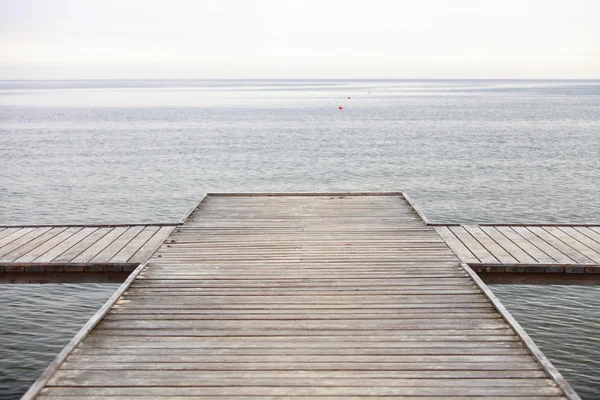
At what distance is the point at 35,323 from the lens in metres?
13.3

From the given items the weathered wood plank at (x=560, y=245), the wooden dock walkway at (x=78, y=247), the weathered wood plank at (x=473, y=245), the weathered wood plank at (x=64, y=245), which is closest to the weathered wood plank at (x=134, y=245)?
the wooden dock walkway at (x=78, y=247)

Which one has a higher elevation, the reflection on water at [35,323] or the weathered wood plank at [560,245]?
the weathered wood plank at [560,245]

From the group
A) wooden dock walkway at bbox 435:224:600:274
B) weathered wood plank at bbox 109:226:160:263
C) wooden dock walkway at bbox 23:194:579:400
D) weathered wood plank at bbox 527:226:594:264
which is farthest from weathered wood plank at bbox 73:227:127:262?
weathered wood plank at bbox 527:226:594:264

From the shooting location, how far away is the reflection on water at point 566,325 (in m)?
10.8

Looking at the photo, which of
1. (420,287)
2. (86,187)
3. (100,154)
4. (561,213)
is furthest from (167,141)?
(420,287)

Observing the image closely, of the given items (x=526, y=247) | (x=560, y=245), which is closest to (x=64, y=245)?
(x=526, y=247)

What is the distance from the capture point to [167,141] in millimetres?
49125

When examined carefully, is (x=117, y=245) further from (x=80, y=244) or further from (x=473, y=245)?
(x=473, y=245)

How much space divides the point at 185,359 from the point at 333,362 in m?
→ 1.48

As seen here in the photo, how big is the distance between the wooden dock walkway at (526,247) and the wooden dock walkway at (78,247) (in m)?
5.25

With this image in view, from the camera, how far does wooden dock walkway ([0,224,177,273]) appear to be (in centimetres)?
924

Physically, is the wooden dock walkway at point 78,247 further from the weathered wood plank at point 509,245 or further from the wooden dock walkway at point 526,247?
the weathered wood plank at point 509,245

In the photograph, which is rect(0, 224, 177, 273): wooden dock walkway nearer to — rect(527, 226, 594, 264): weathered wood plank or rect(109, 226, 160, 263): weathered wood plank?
rect(109, 226, 160, 263): weathered wood plank

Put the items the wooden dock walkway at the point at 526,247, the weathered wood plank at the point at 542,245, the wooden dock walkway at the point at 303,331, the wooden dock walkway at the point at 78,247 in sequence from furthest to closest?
the weathered wood plank at the point at 542,245
the wooden dock walkway at the point at 78,247
the wooden dock walkway at the point at 526,247
the wooden dock walkway at the point at 303,331
